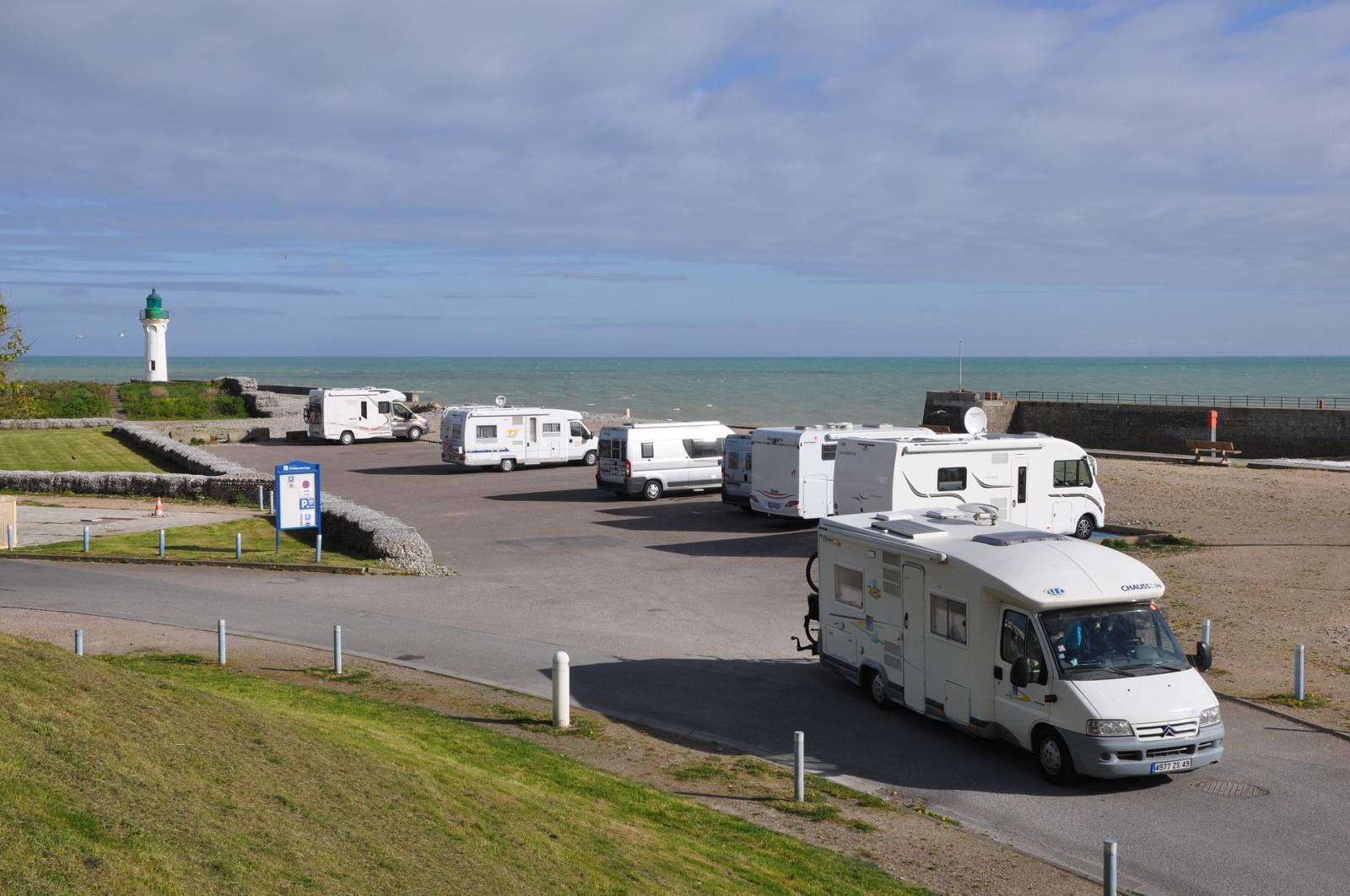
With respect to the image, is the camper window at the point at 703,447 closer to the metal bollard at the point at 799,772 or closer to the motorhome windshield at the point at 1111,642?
the motorhome windshield at the point at 1111,642

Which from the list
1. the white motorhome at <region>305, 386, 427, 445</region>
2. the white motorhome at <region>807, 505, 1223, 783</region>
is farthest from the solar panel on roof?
the white motorhome at <region>305, 386, 427, 445</region>

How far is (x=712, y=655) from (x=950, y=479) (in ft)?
29.3

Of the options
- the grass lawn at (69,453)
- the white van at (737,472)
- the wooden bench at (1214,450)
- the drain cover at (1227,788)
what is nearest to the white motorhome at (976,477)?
the white van at (737,472)

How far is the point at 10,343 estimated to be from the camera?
52500 millimetres

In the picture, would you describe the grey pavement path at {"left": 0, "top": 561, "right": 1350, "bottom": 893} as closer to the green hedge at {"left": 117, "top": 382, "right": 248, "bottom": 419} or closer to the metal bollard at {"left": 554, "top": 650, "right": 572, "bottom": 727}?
the metal bollard at {"left": 554, "top": 650, "right": 572, "bottom": 727}

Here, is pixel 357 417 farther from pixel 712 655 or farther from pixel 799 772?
pixel 799 772

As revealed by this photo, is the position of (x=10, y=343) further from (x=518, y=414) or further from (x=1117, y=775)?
(x=1117, y=775)

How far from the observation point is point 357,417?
171 feet

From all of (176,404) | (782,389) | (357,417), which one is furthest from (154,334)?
(782,389)

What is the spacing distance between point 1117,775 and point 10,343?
5397cm

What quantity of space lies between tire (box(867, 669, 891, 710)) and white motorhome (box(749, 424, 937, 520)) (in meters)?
13.4

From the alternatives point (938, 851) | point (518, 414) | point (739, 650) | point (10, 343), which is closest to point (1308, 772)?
point (938, 851)

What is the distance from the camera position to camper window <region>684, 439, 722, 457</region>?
35219 mm

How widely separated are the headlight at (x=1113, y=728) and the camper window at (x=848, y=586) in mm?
3991
